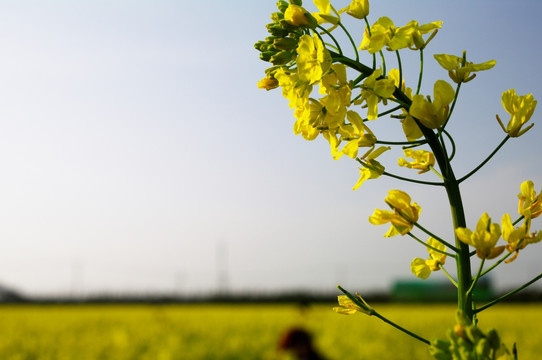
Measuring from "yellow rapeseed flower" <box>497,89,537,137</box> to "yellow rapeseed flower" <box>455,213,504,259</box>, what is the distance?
233 mm

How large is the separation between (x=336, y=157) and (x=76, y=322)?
45.3 feet

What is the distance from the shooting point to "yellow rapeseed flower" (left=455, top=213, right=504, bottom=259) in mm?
747

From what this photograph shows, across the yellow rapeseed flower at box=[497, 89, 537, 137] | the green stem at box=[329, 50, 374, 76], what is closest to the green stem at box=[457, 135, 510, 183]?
the yellow rapeseed flower at box=[497, 89, 537, 137]

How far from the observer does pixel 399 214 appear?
34.0 inches

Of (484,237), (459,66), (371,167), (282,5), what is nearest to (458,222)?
(484,237)

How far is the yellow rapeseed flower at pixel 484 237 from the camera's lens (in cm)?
75

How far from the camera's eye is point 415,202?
0.89 m

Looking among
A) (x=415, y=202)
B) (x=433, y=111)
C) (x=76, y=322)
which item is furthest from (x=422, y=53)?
(x=76, y=322)

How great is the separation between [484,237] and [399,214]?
15 centimetres

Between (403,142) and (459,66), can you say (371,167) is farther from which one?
(459,66)

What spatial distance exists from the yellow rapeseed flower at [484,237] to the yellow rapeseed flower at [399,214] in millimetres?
117

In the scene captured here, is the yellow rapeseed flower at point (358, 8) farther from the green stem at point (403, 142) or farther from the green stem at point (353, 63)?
the green stem at point (403, 142)

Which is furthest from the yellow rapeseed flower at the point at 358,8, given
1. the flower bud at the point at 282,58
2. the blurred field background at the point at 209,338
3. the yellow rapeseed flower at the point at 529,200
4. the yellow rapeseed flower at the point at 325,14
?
the blurred field background at the point at 209,338

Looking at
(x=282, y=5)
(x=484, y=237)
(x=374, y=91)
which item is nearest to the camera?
(x=484, y=237)
